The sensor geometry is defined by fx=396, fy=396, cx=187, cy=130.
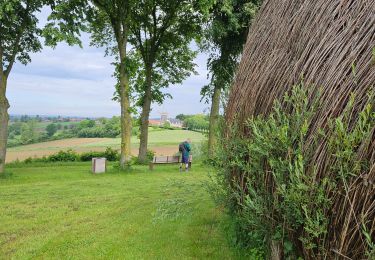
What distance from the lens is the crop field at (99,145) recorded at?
90.0 feet

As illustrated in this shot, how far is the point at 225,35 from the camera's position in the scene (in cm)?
1928

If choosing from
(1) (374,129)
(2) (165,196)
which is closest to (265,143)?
(1) (374,129)

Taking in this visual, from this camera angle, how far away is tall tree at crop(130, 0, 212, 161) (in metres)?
22.9

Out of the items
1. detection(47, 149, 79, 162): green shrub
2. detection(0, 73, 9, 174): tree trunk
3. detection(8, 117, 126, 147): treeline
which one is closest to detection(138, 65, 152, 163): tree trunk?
detection(47, 149, 79, 162): green shrub

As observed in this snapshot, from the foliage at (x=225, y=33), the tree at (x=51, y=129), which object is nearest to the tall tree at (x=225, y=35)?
the foliage at (x=225, y=33)

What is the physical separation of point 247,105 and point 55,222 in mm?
5501

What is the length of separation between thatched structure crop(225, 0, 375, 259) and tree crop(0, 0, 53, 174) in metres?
14.7

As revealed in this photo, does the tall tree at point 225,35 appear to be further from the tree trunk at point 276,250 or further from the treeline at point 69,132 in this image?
the treeline at point 69,132

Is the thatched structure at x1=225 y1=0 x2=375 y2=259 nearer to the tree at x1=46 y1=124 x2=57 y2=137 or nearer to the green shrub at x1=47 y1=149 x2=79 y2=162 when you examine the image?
the green shrub at x1=47 y1=149 x2=79 y2=162

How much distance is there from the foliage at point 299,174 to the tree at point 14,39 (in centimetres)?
1550

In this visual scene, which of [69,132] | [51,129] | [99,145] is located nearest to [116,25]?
[99,145]

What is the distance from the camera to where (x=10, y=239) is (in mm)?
7289

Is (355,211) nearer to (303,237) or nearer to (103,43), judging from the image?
(303,237)

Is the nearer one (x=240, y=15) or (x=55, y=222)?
(x=55, y=222)
